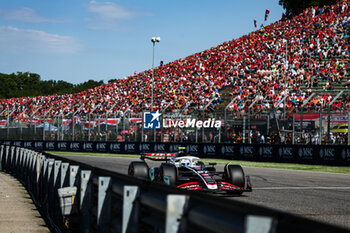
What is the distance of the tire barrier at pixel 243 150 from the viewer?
2244cm

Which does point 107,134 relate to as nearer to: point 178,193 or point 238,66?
point 238,66

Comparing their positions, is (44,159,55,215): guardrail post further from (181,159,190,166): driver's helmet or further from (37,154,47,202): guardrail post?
(181,159,190,166): driver's helmet

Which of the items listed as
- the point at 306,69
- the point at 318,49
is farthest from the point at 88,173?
the point at 318,49

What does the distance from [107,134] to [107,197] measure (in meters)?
30.1

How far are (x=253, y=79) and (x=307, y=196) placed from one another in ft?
83.9

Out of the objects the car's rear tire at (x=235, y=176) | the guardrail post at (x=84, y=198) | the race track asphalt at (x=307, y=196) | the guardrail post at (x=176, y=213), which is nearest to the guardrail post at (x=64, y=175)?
the guardrail post at (x=84, y=198)

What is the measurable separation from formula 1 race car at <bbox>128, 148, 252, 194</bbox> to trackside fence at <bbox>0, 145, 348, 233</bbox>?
2.59 metres

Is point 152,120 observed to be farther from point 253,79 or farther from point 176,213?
point 176,213

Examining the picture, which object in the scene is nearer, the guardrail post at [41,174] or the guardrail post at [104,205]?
the guardrail post at [104,205]

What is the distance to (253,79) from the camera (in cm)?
3675

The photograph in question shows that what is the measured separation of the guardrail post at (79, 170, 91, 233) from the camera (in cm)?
598

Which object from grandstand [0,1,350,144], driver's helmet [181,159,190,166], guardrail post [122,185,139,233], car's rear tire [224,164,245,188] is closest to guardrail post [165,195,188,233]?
guardrail post [122,185,139,233]

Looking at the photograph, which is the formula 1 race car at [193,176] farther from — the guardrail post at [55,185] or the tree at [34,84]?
the tree at [34,84]

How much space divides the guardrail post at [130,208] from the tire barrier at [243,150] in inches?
568
